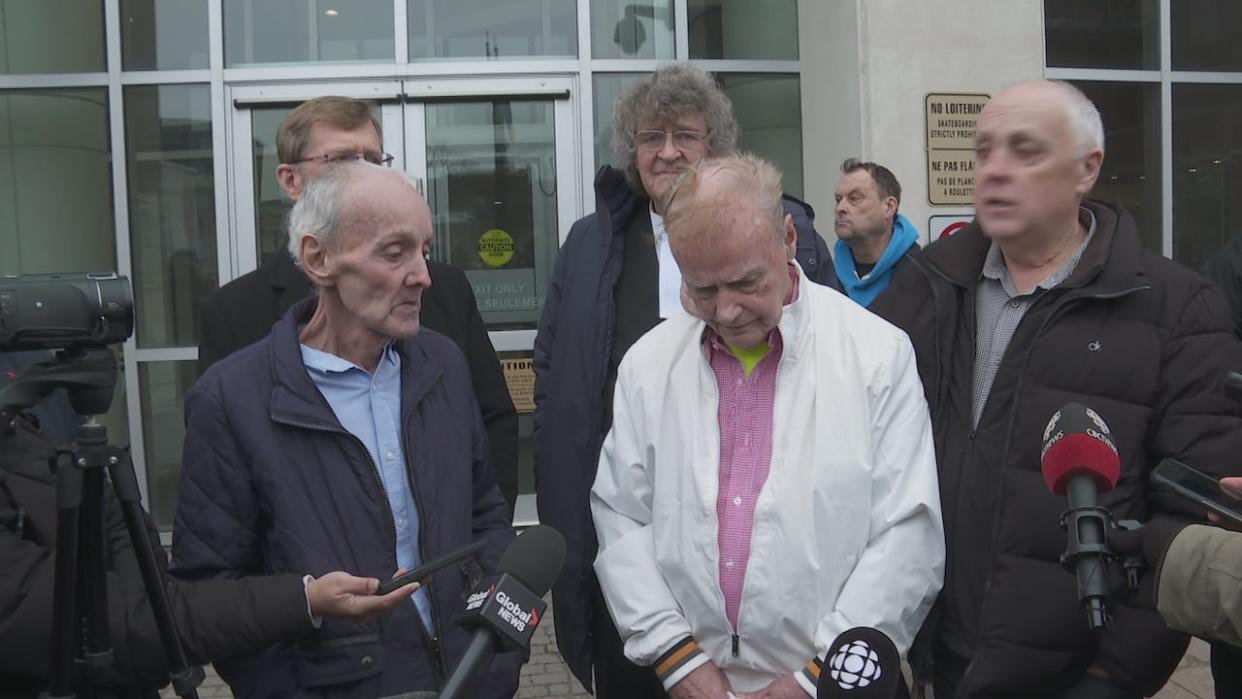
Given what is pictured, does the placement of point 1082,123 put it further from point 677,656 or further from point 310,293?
point 310,293

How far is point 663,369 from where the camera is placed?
2256mm

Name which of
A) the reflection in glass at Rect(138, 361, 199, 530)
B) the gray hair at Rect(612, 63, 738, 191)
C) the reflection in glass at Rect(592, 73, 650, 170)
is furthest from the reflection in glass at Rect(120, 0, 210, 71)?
the gray hair at Rect(612, 63, 738, 191)

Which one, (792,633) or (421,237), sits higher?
(421,237)

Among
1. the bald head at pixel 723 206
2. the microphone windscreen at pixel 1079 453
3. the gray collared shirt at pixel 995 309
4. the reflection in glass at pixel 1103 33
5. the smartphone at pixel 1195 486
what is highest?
the reflection in glass at pixel 1103 33

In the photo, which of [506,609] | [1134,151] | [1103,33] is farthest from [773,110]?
[506,609]

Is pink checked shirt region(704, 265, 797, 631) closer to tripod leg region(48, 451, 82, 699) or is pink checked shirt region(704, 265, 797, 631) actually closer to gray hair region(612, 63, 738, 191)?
gray hair region(612, 63, 738, 191)

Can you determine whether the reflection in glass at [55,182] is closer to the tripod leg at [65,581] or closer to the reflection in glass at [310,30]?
the reflection in glass at [310,30]

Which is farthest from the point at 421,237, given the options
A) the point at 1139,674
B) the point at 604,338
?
A: the point at 1139,674

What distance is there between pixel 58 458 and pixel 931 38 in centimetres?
561

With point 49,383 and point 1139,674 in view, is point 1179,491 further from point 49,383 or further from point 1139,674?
point 49,383

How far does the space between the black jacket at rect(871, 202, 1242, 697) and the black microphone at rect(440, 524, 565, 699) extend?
3.28 ft

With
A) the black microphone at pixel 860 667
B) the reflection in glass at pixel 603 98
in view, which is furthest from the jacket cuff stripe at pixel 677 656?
the reflection in glass at pixel 603 98

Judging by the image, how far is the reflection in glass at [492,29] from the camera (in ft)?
24.0

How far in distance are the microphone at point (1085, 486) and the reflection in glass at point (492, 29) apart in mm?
6140
